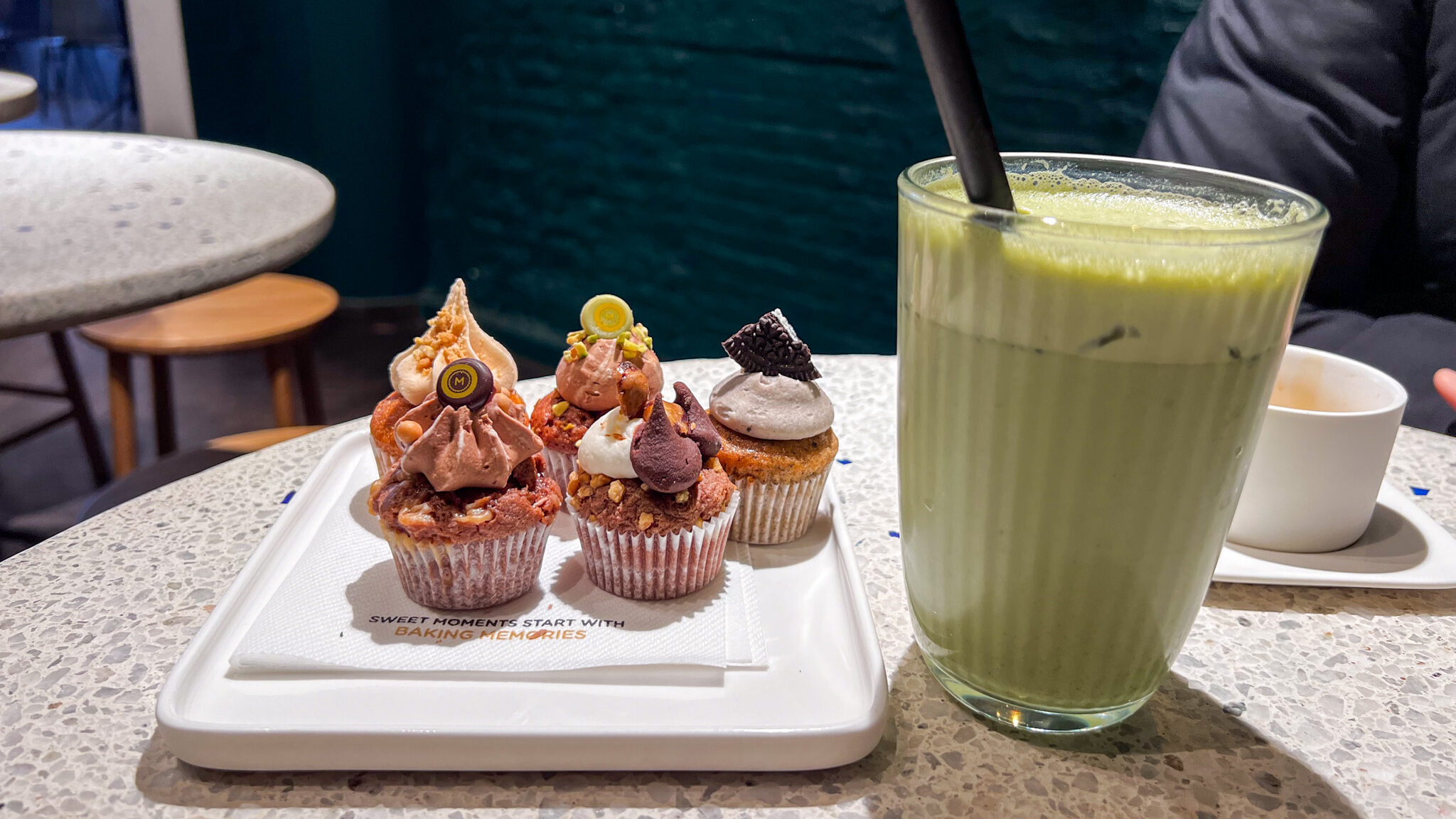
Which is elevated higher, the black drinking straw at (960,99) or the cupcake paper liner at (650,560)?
the black drinking straw at (960,99)

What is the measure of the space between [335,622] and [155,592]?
0.54 feet

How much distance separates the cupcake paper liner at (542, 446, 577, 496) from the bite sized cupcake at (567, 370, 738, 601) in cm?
19

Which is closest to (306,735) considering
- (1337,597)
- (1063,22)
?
(1337,597)

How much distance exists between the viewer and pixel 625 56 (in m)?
3.19

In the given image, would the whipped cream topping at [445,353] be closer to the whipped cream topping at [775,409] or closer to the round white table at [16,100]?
the whipped cream topping at [775,409]

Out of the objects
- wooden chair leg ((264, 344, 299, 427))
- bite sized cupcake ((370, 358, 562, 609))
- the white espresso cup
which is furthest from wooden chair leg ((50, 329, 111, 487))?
the white espresso cup

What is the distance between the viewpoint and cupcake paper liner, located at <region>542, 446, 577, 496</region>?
1.05 metres

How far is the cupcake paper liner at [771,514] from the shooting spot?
882mm

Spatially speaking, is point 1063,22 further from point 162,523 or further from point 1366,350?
point 162,523

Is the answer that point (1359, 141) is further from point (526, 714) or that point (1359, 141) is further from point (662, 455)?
point (526, 714)

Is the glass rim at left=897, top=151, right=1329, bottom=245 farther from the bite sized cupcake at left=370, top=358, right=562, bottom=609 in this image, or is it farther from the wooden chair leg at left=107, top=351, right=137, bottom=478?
the wooden chair leg at left=107, top=351, right=137, bottom=478

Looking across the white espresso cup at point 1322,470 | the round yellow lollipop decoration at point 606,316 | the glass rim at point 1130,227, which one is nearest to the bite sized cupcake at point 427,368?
the round yellow lollipop decoration at point 606,316

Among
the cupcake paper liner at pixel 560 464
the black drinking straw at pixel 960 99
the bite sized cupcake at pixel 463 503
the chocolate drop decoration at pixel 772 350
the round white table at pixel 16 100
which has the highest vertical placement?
the black drinking straw at pixel 960 99

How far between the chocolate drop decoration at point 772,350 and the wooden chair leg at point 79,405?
2171 millimetres
